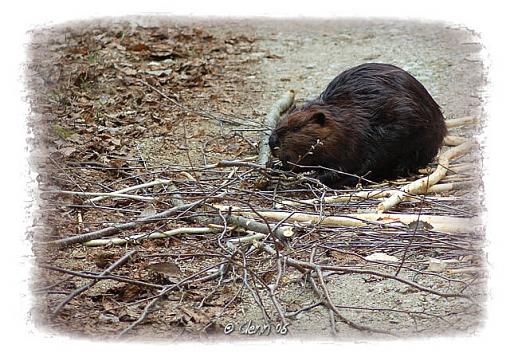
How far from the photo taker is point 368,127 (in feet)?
17.3

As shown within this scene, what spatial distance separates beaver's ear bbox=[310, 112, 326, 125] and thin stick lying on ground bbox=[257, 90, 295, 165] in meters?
0.44

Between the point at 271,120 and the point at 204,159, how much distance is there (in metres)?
0.84

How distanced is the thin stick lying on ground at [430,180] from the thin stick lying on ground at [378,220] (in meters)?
0.13

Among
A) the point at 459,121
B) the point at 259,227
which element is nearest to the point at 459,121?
the point at 459,121

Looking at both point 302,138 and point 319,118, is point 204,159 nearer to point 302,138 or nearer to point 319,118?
point 302,138

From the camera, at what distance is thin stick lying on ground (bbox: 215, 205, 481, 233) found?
394cm

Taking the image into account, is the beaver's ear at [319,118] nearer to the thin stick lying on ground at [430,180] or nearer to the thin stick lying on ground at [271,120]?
the thin stick lying on ground at [271,120]

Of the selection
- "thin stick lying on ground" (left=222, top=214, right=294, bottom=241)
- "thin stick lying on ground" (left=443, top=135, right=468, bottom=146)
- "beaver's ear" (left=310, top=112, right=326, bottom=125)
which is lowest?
"thin stick lying on ground" (left=443, top=135, right=468, bottom=146)

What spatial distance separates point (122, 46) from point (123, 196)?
3540 millimetres

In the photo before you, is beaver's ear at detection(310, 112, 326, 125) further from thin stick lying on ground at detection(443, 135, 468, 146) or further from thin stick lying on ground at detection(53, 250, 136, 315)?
thin stick lying on ground at detection(53, 250, 136, 315)

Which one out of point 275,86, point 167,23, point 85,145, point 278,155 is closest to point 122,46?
point 167,23

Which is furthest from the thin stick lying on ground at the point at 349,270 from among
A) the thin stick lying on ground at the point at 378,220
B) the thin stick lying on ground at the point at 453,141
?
the thin stick lying on ground at the point at 453,141

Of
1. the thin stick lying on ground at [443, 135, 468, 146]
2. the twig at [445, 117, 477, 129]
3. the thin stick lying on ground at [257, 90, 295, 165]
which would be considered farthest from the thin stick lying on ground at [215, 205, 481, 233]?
the twig at [445, 117, 477, 129]

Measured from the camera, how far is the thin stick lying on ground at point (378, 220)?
3.94 metres
